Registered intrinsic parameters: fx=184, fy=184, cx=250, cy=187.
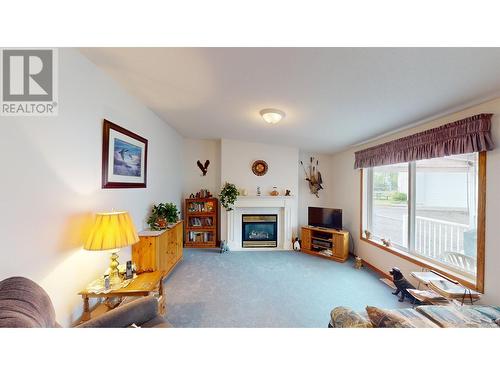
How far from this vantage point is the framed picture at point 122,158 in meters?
1.85

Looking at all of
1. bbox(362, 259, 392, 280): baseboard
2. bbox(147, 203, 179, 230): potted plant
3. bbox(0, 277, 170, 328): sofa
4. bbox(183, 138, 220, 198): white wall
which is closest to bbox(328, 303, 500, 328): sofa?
bbox(0, 277, 170, 328): sofa

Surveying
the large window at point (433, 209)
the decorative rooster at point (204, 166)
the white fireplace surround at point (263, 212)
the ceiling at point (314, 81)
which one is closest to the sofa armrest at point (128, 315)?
the ceiling at point (314, 81)

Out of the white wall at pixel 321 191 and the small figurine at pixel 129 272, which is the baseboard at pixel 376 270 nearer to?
the white wall at pixel 321 191

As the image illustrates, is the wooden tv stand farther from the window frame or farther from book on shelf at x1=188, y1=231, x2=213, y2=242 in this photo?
book on shelf at x1=188, y1=231, x2=213, y2=242

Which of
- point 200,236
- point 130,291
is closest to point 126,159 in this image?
point 130,291

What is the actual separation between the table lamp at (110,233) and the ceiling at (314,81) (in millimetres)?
1348

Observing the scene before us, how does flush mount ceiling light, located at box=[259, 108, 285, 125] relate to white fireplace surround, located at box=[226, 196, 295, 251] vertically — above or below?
above

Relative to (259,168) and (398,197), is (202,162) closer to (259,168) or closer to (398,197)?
(259,168)

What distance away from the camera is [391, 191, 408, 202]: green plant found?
2777mm

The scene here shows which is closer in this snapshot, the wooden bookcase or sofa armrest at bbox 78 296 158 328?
sofa armrest at bbox 78 296 158 328

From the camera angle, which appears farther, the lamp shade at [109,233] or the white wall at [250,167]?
the white wall at [250,167]

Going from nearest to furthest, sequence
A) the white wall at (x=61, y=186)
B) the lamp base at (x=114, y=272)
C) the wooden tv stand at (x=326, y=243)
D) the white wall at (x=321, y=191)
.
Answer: the white wall at (x=61, y=186), the lamp base at (x=114, y=272), the wooden tv stand at (x=326, y=243), the white wall at (x=321, y=191)

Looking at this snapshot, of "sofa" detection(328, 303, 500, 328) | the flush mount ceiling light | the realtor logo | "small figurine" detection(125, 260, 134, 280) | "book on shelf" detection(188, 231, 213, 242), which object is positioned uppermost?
the flush mount ceiling light
